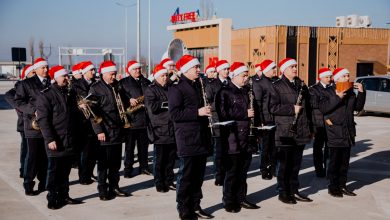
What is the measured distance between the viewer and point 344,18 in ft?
159

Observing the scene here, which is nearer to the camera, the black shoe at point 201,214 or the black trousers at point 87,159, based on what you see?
the black shoe at point 201,214

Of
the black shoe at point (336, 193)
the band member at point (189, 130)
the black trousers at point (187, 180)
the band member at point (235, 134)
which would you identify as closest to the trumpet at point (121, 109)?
the band member at point (189, 130)

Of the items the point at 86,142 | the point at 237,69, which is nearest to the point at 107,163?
the point at 86,142

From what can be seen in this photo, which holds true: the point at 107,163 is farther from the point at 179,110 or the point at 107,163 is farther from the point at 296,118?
the point at 296,118

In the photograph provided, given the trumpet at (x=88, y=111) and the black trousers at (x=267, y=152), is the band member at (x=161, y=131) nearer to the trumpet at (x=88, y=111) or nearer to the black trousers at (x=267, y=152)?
the trumpet at (x=88, y=111)

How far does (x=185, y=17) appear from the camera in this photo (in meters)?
54.1

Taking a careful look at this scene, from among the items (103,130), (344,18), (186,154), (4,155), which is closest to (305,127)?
(186,154)

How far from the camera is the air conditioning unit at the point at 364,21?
46031 millimetres

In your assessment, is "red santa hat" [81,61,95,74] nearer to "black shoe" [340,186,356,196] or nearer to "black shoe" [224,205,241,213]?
"black shoe" [224,205,241,213]

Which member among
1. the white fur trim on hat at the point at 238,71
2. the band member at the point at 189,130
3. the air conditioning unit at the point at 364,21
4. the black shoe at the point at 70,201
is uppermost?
the air conditioning unit at the point at 364,21

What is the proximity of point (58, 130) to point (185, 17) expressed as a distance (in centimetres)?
4845

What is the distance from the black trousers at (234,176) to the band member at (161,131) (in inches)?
62.1

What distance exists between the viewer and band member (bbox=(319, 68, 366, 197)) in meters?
7.68

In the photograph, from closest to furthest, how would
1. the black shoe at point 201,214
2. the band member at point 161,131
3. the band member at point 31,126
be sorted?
the black shoe at point 201,214 < the band member at point 31,126 < the band member at point 161,131
